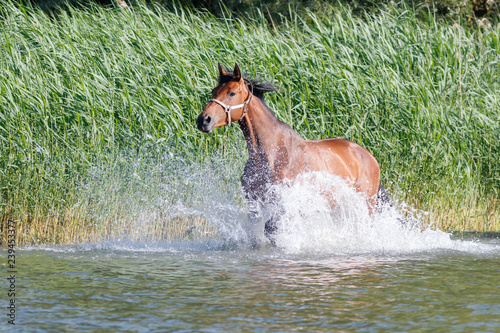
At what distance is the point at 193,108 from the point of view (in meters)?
9.21

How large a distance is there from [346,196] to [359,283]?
7.39 ft

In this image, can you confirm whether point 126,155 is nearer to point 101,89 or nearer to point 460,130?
point 101,89

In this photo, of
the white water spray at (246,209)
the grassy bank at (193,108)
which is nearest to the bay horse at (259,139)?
the white water spray at (246,209)

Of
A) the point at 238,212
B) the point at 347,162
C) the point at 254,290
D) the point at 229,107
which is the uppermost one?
the point at 229,107

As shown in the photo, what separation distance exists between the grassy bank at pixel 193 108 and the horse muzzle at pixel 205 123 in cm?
220

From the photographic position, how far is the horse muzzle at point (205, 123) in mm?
6379

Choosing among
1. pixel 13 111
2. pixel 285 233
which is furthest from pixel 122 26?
pixel 285 233

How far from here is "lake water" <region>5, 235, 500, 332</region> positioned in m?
4.28

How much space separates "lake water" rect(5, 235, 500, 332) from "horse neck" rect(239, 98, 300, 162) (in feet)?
3.35

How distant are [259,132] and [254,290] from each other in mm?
2025

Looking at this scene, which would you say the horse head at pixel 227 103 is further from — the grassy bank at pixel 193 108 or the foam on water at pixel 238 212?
the grassy bank at pixel 193 108

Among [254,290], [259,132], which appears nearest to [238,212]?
[259,132]

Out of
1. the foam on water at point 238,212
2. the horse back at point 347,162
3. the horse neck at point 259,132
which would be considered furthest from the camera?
the horse back at point 347,162

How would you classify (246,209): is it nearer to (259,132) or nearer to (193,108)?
(259,132)
